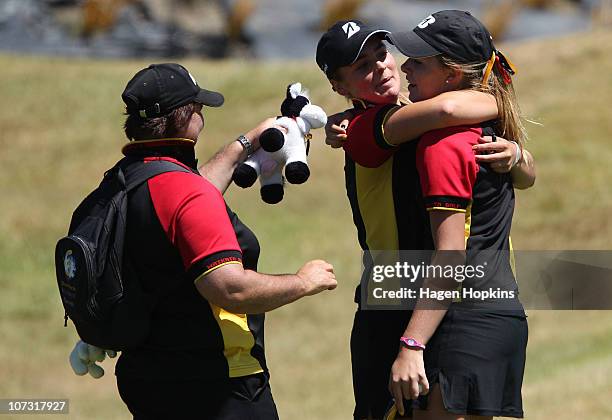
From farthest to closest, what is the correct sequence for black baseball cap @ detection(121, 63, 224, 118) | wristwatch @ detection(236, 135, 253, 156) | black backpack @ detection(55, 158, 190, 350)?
wristwatch @ detection(236, 135, 253, 156)
black baseball cap @ detection(121, 63, 224, 118)
black backpack @ detection(55, 158, 190, 350)

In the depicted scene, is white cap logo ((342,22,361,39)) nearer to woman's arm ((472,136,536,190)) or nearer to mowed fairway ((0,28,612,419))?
woman's arm ((472,136,536,190))

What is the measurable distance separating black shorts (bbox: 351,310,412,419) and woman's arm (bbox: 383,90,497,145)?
674 millimetres

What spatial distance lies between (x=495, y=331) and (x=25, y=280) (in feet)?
42.4

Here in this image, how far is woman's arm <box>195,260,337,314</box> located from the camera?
155 inches

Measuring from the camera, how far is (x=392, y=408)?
407 centimetres

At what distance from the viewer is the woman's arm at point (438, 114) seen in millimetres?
3844

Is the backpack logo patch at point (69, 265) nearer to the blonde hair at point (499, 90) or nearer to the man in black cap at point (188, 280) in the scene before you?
the man in black cap at point (188, 280)

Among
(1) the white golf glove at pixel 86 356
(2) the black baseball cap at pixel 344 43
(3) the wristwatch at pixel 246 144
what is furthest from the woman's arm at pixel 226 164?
(1) the white golf glove at pixel 86 356

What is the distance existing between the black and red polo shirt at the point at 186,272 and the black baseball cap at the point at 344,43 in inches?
25.8

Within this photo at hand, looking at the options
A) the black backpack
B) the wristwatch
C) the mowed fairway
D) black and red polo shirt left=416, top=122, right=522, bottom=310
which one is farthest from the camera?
the mowed fairway

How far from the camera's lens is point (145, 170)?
4.11 meters

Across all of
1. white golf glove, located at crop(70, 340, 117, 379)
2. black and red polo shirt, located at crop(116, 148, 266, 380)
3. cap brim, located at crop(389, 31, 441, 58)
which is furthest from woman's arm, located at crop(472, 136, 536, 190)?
white golf glove, located at crop(70, 340, 117, 379)

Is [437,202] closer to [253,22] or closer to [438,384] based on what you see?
[438,384]

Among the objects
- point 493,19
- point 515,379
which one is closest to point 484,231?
point 515,379
